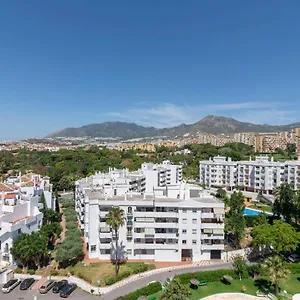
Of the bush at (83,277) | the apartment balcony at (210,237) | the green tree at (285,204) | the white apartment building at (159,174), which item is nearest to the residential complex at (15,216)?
the bush at (83,277)

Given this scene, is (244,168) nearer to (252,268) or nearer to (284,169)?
(284,169)

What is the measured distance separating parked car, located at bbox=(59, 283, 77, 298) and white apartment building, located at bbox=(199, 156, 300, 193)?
66.1 metres

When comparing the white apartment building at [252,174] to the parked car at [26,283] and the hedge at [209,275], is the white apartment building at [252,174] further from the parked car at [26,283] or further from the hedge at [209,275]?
the parked car at [26,283]

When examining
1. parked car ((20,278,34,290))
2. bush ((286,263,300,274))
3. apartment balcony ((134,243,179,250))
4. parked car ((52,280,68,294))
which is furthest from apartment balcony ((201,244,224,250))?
parked car ((20,278,34,290))

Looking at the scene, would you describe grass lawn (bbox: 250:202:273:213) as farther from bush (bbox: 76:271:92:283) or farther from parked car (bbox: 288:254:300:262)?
bush (bbox: 76:271:92:283)

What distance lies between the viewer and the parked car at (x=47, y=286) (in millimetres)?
31366

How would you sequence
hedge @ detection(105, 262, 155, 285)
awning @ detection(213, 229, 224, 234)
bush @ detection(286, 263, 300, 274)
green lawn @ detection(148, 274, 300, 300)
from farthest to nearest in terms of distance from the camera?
1. awning @ detection(213, 229, 224, 234)
2. bush @ detection(286, 263, 300, 274)
3. hedge @ detection(105, 262, 155, 285)
4. green lawn @ detection(148, 274, 300, 300)

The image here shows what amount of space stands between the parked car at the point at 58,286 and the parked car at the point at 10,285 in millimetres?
4791

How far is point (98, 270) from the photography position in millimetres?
36438

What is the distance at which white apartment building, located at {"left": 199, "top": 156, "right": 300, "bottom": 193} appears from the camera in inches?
3142

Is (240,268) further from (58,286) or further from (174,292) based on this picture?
(58,286)

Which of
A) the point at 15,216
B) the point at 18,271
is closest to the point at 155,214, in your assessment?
the point at 18,271

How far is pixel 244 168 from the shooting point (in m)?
88.4

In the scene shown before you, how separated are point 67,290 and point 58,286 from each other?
62.3 inches
